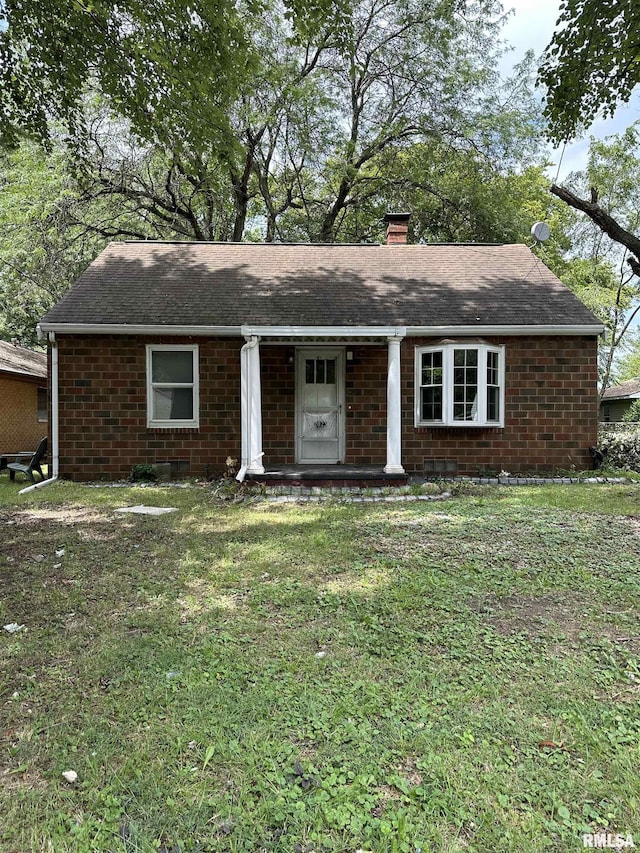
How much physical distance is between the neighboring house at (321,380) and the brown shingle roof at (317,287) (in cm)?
6

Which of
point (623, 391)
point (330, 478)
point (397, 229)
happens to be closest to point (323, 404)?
point (330, 478)

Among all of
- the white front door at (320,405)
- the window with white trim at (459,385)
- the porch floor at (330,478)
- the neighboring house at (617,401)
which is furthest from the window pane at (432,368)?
the neighboring house at (617,401)

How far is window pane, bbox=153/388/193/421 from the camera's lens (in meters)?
9.52

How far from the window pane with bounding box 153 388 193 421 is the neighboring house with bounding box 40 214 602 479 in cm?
2

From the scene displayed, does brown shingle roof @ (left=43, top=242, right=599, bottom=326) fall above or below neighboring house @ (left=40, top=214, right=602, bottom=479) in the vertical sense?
above

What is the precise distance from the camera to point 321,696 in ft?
8.18

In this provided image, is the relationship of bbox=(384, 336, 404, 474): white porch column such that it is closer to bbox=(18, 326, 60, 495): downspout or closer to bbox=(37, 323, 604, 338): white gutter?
bbox=(37, 323, 604, 338): white gutter

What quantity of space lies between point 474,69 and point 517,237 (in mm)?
6208

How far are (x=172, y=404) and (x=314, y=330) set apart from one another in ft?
10.4

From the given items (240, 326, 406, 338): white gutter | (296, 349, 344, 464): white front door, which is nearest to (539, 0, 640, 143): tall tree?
(240, 326, 406, 338): white gutter

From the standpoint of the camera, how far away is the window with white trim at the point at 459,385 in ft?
30.5

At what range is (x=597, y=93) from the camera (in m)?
7.43

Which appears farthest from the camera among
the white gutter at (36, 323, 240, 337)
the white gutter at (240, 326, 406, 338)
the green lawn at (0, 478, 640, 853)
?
the white gutter at (36, 323, 240, 337)

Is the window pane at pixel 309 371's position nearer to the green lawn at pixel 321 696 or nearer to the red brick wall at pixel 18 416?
the green lawn at pixel 321 696
